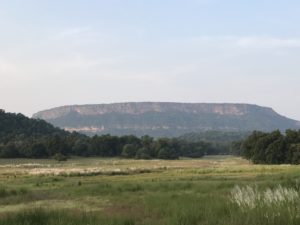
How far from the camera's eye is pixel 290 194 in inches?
589

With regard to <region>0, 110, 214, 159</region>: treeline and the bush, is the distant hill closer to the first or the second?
<region>0, 110, 214, 159</region>: treeline

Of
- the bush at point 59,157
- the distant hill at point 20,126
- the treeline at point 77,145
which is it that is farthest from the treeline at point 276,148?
the distant hill at point 20,126

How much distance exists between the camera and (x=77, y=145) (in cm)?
12369

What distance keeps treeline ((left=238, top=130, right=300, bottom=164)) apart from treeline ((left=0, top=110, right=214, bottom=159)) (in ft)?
111

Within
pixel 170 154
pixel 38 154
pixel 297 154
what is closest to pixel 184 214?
pixel 297 154

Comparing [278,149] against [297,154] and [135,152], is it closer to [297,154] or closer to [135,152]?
[297,154]

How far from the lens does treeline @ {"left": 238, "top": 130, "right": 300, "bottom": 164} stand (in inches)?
3716

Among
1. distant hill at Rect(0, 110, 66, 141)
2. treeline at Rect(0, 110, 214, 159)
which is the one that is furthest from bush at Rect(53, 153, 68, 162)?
distant hill at Rect(0, 110, 66, 141)

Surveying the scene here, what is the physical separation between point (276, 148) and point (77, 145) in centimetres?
4905

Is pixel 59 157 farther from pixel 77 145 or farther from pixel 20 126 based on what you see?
pixel 20 126

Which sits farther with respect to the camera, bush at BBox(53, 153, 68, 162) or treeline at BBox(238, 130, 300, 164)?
bush at BBox(53, 153, 68, 162)

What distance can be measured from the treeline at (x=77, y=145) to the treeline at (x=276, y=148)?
33850 millimetres

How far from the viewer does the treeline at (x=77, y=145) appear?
117625 millimetres

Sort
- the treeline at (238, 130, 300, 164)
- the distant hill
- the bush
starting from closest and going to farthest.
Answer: the treeline at (238, 130, 300, 164), the bush, the distant hill
